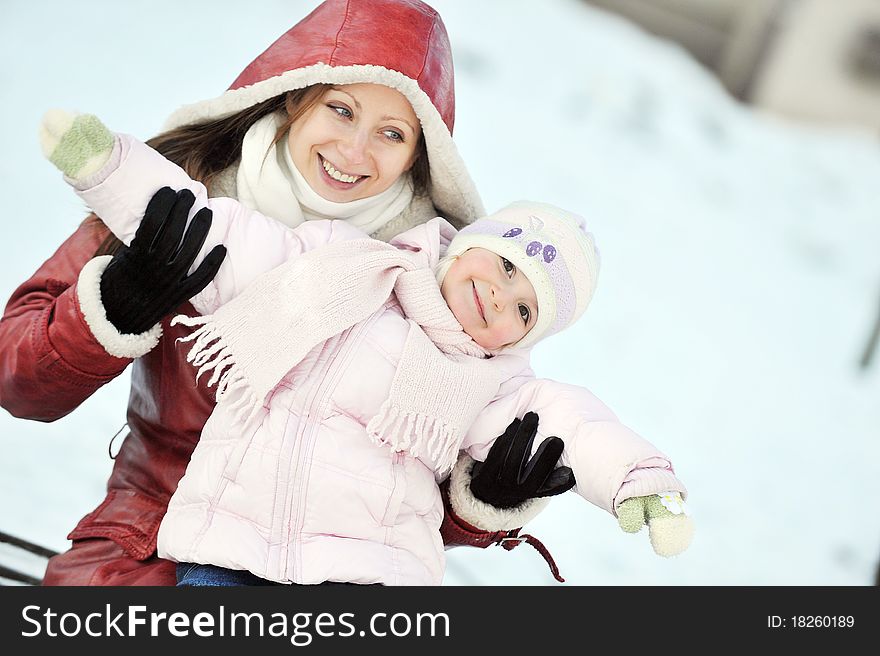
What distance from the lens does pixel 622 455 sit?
1214 millimetres

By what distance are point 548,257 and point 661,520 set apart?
364 mm

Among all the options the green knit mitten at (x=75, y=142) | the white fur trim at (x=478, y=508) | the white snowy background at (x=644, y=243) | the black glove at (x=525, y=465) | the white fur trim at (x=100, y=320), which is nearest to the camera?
the green knit mitten at (x=75, y=142)

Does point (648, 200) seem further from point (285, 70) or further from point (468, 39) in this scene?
point (285, 70)

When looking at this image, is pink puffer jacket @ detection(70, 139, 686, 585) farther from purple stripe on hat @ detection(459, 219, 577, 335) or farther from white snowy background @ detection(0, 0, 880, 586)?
white snowy background @ detection(0, 0, 880, 586)

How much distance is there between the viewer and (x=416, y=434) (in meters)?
1.22

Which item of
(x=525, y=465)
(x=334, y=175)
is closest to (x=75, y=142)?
(x=334, y=175)

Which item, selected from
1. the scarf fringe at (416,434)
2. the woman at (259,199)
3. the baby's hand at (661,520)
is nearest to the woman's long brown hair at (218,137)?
the woman at (259,199)

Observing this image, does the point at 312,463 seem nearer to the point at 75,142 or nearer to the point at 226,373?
the point at 226,373

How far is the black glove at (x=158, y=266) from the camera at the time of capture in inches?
43.4

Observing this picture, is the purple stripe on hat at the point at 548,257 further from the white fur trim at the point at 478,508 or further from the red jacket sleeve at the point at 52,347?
the red jacket sleeve at the point at 52,347

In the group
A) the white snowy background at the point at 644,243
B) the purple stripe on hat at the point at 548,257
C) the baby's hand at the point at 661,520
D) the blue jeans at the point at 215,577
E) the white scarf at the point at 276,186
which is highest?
the white snowy background at the point at 644,243

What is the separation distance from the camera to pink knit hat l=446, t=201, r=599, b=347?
1.29 metres

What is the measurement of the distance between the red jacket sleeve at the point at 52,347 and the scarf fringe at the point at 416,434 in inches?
12.6

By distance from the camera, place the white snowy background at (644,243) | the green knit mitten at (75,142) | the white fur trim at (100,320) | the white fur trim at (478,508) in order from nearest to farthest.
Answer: the green knit mitten at (75,142) < the white fur trim at (100,320) < the white fur trim at (478,508) < the white snowy background at (644,243)
